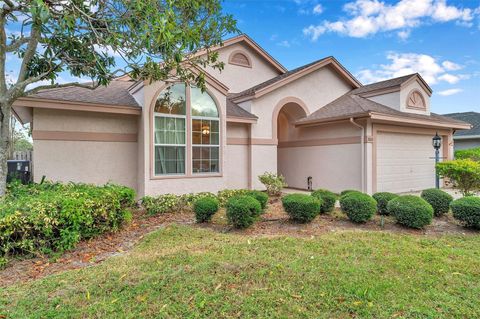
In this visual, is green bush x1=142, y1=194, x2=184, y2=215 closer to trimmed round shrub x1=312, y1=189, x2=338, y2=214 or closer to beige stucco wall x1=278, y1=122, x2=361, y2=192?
trimmed round shrub x1=312, y1=189, x2=338, y2=214

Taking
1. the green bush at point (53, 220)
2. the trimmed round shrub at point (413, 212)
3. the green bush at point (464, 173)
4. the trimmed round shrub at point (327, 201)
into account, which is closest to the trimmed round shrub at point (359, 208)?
the trimmed round shrub at point (413, 212)

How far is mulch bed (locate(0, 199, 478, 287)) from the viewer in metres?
4.40

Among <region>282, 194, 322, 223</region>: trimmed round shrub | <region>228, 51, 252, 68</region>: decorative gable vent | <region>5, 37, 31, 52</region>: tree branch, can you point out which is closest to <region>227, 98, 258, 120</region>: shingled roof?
<region>228, 51, 252, 68</region>: decorative gable vent

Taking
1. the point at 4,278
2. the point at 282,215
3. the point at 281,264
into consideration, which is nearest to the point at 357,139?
the point at 282,215

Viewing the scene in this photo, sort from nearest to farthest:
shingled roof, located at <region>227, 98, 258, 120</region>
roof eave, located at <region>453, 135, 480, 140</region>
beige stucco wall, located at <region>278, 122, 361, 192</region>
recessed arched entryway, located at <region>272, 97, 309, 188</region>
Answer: shingled roof, located at <region>227, 98, 258, 120</region> → beige stucco wall, located at <region>278, 122, 361, 192</region> → recessed arched entryway, located at <region>272, 97, 309, 188</region> → roof eave, located at <region>453, 135, 480, 140</region>

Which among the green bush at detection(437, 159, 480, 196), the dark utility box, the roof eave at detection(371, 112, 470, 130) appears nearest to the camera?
the green bush at detection(437, 159, 480, 196)

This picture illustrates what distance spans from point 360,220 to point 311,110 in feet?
26.2

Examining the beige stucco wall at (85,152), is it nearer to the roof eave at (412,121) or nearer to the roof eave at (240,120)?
the roof eave at (240,120)

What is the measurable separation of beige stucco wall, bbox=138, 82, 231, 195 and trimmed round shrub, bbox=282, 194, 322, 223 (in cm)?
393

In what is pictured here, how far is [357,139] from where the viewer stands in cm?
1122

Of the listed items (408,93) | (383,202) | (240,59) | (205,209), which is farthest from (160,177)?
(408,93)

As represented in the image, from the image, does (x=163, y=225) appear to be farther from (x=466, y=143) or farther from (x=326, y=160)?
(x=466, y=143)

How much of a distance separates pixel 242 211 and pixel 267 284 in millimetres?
2486

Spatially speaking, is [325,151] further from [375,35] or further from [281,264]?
[281,264]
